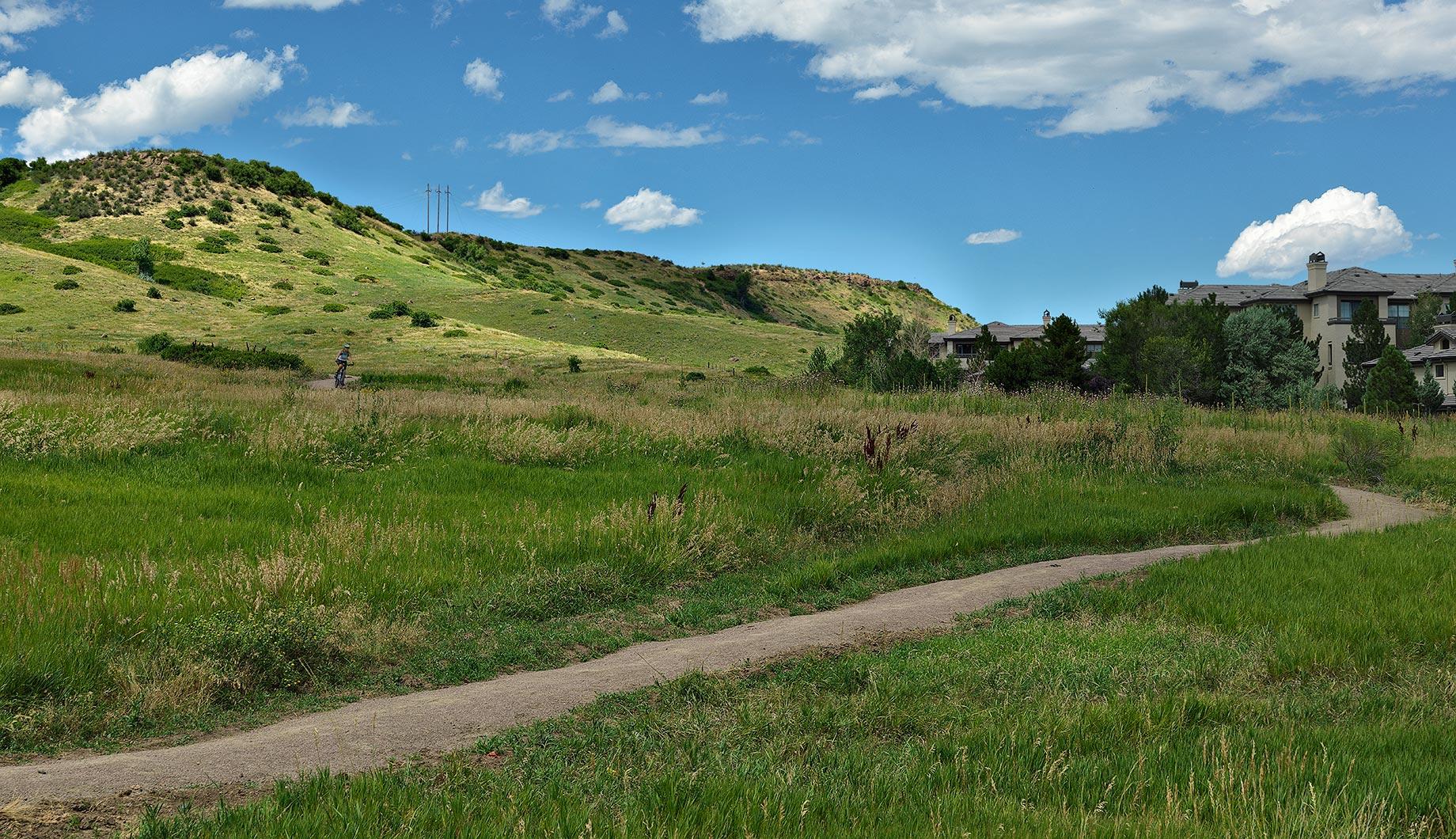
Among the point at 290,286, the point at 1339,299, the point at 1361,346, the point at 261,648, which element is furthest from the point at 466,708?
the point at 1339,299

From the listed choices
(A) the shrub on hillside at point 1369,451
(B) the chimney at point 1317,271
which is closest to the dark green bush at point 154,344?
(A) the shrub on hillside at point 1369,451

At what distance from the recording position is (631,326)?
232 feet

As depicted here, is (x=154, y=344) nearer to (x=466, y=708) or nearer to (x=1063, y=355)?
(x=1063, y=355)

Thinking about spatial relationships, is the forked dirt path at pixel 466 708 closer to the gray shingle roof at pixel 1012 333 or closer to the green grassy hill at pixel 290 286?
the green grassy hill at pixel 290 286

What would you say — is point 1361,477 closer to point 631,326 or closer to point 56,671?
point 56,671

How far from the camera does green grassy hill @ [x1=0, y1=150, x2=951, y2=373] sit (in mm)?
53719

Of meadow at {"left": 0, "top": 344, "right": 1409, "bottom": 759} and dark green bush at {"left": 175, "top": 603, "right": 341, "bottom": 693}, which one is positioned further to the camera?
meadow at {"left": 0, "top": 344, "right": 1409, "bottom": 759}

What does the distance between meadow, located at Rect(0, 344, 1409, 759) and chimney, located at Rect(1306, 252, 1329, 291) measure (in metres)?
62.6

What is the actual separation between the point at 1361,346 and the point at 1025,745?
73.0m

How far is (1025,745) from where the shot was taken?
5719mm

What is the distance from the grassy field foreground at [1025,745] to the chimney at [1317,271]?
7870 centimetres

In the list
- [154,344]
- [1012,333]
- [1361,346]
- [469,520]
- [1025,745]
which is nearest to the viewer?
[1025,745]

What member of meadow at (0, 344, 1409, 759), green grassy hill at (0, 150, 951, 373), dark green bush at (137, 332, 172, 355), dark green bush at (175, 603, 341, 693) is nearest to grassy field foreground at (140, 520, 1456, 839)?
meadow at (0, 344, 1409, 759)

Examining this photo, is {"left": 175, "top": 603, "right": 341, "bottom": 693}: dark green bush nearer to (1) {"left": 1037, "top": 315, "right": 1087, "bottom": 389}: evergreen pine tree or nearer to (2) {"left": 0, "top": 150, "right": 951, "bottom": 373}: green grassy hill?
(2) {"left": 0, "top": 150, "right": 951, "bottom": 373}: green grassy hill
